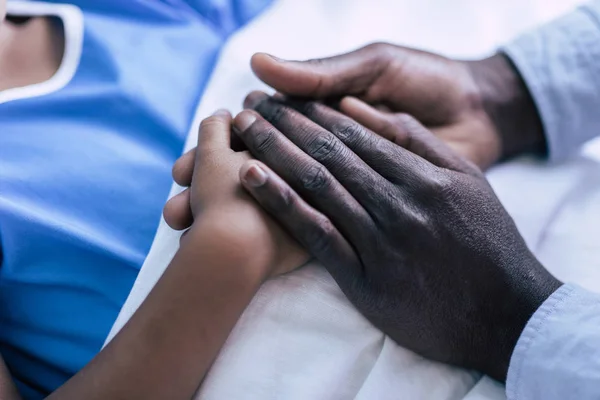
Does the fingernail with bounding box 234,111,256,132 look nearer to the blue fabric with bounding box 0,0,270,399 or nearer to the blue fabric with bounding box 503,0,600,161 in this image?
the blue fabric with bounding box 0,0,270,399

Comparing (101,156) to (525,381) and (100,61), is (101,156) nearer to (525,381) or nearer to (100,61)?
(100,61)

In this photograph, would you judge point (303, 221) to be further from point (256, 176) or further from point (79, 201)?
point (79, 201)

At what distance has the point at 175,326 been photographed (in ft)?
1.86

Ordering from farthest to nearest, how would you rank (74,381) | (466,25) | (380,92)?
(466,25) < (380,92) < (74,381)

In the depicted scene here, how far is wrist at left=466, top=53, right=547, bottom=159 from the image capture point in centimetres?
90

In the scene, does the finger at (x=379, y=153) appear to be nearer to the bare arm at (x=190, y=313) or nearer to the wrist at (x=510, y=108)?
the bare arm at (x=190, y=313)

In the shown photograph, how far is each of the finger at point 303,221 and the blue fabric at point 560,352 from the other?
0.18 m

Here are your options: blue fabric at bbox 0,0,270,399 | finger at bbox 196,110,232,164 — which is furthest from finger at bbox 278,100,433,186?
blue fabric at bbox 0,0,270,399

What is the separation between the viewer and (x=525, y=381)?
2.03 feet

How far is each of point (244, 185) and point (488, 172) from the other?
401mm

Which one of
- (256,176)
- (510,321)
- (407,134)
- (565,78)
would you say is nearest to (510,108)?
(565,78)

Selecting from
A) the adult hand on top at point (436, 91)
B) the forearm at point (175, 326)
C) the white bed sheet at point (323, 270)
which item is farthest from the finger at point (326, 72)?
the forearm at point (175, 326)

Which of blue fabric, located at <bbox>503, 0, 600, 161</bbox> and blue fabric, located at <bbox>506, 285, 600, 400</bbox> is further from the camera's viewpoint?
blue fabric, located at <bbox>503, 0, 600, 161</bbox>

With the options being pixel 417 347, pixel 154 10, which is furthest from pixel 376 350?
pixel 154 10
